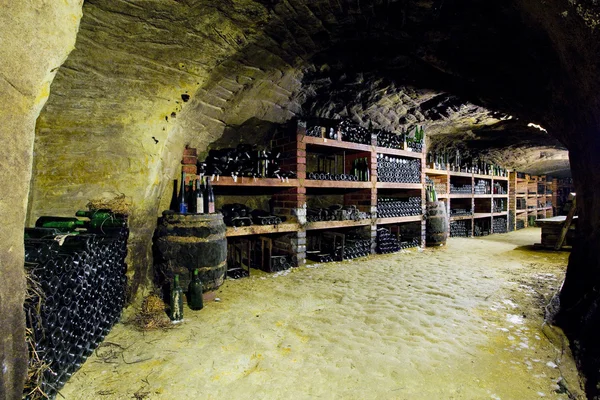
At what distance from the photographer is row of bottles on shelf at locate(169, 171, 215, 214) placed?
3533mm

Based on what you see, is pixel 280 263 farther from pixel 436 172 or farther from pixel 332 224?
pixel 436 172

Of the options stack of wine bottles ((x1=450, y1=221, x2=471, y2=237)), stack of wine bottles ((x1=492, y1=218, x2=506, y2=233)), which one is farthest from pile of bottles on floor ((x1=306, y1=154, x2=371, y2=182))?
stack of wine bottles ((x1=492, y1=218, x2=506, y2=233))

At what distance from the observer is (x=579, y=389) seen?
174 centimetres

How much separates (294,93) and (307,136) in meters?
0.72

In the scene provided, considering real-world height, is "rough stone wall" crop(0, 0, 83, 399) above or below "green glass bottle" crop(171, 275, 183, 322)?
above

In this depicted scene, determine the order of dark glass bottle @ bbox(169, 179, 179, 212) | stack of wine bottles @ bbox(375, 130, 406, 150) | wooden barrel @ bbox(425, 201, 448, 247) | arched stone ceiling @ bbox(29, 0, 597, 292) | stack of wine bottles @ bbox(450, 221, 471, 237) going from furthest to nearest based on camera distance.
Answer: stack of wine bottles @ bbox(450, 221, 471, 237)
wooden barrel @ bbox(425, 201, 448, 247)
stack of wine bottles @ bbox(375, 130, 406, 150)
dark glass bottle @ bbox(169, 179, 179, 212)
arched stone ceiling @ bbox(29, 0, 597, 292)

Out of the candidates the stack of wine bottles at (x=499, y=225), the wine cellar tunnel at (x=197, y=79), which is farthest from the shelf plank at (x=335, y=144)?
the stack of wine bottles at (x=499, y=225)

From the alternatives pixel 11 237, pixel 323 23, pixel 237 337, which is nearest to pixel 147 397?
pixel 237 337

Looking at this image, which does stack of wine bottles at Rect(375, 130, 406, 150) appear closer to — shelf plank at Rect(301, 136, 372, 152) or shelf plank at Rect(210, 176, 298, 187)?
shelf plank at Rect(301, 136, 372, 152)

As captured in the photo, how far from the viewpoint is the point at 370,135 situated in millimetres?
5820

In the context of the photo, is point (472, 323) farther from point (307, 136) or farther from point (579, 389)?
point (307, 136)

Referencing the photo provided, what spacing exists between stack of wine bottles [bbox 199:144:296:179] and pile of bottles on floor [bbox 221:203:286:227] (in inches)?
21.3

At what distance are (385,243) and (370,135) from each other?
7.50 feet

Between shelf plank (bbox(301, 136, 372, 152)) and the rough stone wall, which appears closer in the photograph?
the rough stone wall
